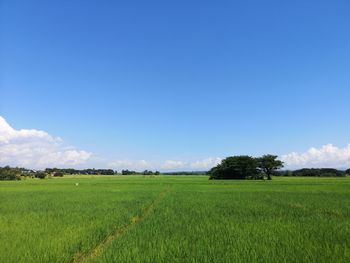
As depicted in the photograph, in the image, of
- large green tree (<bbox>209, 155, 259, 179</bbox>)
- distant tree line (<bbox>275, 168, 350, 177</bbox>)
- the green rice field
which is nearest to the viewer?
the green rice field

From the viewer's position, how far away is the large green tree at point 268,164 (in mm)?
81125

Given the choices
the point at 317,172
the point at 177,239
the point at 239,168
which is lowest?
the point at 177,239

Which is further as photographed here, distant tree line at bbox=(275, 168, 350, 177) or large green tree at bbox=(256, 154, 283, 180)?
distant tree line at bbox=(275, 168, 350, 177)

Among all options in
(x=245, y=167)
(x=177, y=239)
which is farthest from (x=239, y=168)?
(x=177, y=239)

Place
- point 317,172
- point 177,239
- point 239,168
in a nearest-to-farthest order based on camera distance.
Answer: point 177,239
point 239,168
point 317,172

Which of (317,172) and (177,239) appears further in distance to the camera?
(317,172)

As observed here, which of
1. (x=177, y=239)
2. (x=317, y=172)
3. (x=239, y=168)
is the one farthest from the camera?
(x=317, y=172)

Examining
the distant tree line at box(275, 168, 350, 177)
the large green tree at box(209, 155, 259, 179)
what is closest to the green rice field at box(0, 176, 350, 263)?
the large green tree at box(209, 155, 259, 179)

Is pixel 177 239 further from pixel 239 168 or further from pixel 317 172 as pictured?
pixel 317 172

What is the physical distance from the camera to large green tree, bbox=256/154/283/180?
8112cm

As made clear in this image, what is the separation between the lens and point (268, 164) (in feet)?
266

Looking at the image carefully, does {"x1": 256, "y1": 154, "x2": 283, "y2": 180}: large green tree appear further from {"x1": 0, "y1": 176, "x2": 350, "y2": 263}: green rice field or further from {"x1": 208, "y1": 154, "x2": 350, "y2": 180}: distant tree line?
{"x1": 0, "y1": 176, "x2": 350, "y2": 263}: green rice field

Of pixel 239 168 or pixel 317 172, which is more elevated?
pixel 317 172

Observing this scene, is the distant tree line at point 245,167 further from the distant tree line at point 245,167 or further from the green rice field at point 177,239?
the green rice field at point 177,239
